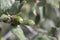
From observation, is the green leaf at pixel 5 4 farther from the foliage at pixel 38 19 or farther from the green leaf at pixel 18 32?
the green leaf at pixel 18 32

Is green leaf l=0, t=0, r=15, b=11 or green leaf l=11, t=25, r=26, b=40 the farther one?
green leaf l=0, t=0, r=15, b=11

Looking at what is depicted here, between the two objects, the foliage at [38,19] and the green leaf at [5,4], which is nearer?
the foliage at [38,19]

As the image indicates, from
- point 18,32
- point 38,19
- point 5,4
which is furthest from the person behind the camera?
point 5,4

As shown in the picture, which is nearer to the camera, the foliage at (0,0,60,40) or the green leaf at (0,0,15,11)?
the foliage at (0,0,60,40)

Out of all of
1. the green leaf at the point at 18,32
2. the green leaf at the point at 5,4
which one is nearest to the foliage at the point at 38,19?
the green leaf at the point at 18,32

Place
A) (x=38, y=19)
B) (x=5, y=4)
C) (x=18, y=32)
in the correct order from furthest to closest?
(x=5, y=4), (x=38, y=19), (x=18, y=32)

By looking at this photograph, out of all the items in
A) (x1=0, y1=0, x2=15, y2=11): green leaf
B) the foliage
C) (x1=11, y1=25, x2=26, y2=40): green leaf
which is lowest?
(x1=11, y1=25, x2=26, y2=40): green leaf

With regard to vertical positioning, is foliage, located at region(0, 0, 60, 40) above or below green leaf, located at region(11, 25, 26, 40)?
above

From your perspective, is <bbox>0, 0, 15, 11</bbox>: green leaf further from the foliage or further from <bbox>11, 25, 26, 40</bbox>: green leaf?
<bbox>11, 25, 26, 40</bbox>: green leaf

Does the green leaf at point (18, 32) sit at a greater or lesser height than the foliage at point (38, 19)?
lesser

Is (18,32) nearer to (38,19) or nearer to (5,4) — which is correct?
(38,19)

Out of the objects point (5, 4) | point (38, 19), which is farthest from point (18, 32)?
point (5, 4)

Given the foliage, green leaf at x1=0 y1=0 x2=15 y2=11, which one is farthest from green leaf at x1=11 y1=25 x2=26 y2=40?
green leaf at x1=0 y1=0 x2=15 y2=11
